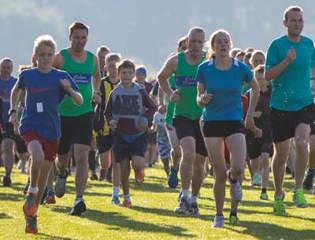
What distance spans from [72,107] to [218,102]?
2.43 m

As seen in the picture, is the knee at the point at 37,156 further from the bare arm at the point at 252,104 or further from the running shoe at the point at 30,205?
the bare arm at the point at 252,104

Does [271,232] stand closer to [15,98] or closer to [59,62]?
[15,98]

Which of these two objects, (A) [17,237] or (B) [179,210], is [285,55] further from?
(A) [17,237]

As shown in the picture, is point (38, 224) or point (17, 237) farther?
point (38, 224)

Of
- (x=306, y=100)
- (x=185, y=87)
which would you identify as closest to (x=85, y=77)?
(x=185, y=87)

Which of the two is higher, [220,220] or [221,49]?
[221,49]

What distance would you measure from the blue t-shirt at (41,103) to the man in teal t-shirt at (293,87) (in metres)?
2.82

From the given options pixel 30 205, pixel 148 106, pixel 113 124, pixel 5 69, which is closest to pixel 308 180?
pixel 148 106

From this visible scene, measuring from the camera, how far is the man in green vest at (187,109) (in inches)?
494

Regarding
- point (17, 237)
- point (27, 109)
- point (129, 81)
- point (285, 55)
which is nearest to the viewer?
point (17, 237)

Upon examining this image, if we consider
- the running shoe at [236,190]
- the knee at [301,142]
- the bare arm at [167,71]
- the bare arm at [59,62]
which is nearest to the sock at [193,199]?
the bare arm at [167,71]

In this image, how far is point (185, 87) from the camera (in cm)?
1266

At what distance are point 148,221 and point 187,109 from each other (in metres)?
1.59

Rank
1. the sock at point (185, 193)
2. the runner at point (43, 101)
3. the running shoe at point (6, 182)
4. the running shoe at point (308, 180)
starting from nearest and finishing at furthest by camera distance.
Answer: the runner at point (43, 101), the sock at point (185, 193), the running shoe at point (308, 180), the running shoe at point (6, 182)
